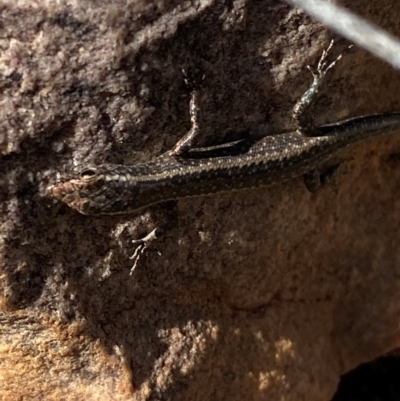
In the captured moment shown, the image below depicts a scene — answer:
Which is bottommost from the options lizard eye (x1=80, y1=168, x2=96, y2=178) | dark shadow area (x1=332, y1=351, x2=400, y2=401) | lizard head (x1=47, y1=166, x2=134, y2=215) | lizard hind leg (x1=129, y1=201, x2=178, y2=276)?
dark shadow area (x1=332, y1=351, x2=400, y2=401)

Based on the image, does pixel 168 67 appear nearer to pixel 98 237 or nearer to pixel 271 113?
pixel 271 113

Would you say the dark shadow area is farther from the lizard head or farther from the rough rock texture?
the lizard head

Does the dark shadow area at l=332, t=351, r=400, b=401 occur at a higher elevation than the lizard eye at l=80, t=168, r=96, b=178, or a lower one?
lower

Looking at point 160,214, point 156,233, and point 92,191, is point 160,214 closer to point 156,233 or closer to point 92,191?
point 156,233

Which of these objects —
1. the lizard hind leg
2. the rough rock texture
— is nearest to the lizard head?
the rough rock texture

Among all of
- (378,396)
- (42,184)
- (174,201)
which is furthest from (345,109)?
(378,396)
